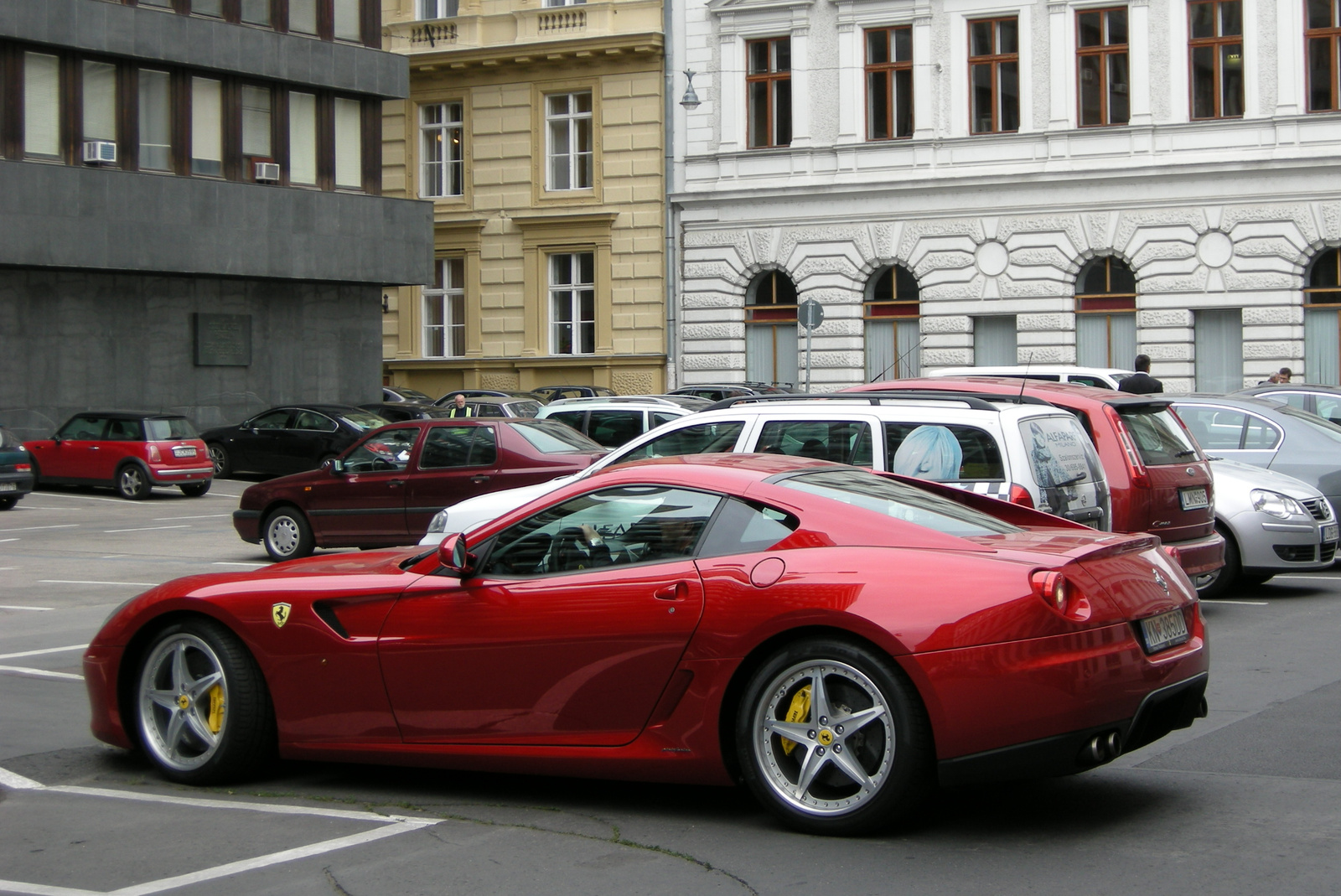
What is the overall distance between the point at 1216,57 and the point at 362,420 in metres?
19.6

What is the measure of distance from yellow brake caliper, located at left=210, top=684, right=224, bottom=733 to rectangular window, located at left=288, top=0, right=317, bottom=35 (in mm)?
28828

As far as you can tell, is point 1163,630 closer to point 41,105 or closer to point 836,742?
point 836,742

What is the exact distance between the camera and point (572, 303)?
40.8 meters

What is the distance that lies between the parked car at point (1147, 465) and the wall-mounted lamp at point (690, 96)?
1096 inches

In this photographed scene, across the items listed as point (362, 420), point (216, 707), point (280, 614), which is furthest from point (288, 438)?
point (280, 614)

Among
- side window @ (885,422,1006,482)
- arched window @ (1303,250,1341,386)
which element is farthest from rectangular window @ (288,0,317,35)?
side window @ (885,422,1006,482)

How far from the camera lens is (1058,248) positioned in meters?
35.4

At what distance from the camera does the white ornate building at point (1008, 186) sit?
33.5 metres

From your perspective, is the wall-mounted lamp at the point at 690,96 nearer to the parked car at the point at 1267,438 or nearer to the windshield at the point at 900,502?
the parked car at the point at 1267,438

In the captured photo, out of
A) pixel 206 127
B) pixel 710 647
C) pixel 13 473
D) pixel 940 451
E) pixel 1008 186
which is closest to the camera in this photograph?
pixel 710 647

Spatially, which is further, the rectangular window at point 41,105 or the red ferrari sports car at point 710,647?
the rectangular window at point 41,105

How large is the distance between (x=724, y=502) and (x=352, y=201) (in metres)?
29.1

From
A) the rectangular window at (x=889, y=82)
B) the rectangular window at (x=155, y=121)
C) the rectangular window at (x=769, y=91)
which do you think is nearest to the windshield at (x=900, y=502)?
the rectangular window at (x=155, y=121)

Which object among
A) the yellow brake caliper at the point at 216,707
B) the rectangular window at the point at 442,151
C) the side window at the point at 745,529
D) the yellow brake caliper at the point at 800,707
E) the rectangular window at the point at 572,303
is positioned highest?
the rectangular window at the point at 442,151
